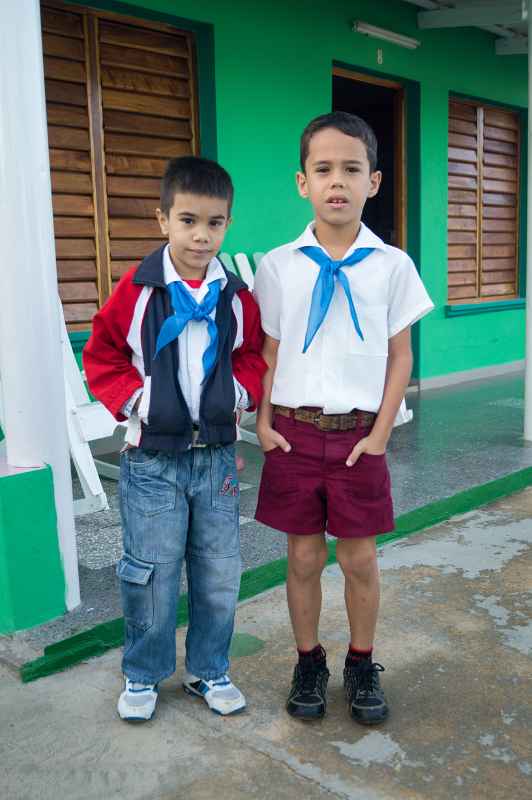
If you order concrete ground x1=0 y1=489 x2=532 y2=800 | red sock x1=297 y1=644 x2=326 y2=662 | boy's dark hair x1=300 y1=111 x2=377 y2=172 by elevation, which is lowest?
concrete ground x1=0 y1=489 x2=532 y2=800

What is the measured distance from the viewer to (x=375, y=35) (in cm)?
646

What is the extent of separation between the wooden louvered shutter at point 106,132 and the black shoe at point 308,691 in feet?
10.5

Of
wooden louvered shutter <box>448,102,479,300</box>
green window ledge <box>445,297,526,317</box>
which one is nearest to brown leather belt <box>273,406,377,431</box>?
green window ledge <box>445,297,526,317</box>

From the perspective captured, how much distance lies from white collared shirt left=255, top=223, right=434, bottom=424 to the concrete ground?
832 millimetres

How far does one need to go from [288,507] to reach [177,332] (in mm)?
548

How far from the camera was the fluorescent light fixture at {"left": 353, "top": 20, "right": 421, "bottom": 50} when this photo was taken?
20.7ft

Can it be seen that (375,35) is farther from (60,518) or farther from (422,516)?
(60,518)

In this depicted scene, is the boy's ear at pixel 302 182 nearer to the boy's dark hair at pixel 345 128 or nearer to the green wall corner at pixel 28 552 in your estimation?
the boy's dark hair at pixel 345 128

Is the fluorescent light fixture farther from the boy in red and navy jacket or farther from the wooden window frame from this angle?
the boy in red and navy jacket

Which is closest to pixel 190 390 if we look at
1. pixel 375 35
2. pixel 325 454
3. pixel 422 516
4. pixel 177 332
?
pixel 177 332

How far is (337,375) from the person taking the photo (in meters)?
2.11

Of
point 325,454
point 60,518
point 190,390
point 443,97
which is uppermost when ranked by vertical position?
point 443,97

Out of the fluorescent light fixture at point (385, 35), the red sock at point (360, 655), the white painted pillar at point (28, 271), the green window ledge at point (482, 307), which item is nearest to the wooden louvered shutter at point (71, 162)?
the white painted pillar at point (28, 271)

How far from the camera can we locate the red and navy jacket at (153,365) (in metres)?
2.03
